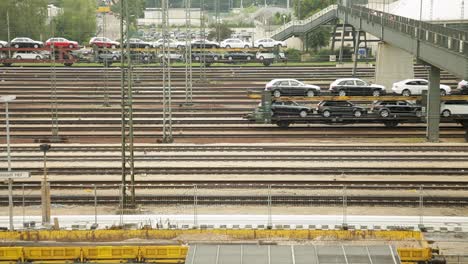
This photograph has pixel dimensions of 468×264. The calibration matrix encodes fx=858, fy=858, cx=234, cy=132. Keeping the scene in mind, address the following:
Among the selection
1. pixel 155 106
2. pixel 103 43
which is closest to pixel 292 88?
pixel 155 106

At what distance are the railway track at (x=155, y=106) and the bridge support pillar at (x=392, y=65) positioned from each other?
12.5 ft

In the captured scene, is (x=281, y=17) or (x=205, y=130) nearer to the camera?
(x=205, y=130)

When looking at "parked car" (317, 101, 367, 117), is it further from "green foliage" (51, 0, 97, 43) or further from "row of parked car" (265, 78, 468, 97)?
"green foliage" (51, 0, 97, 43)

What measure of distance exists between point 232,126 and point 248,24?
61.5 m

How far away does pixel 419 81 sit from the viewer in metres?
46.2

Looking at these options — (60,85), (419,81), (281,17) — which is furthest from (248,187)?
(281,17)

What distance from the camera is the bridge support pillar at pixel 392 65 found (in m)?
50.8

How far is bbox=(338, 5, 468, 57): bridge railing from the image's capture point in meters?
29.8

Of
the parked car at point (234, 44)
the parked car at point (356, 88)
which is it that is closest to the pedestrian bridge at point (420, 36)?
the parked car at point (356, 88)

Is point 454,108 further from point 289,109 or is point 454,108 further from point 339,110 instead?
point 289,109

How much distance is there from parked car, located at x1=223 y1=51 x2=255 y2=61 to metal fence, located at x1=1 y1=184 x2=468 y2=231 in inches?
1422

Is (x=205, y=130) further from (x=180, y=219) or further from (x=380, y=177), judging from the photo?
(x=180, y=219)

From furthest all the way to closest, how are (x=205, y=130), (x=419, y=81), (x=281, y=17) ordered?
(x=281, y=17)
(x=419, y=81)
(x=205, y=130)

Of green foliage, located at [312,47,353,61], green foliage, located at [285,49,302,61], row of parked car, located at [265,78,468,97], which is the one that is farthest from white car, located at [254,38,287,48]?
row of parked car, located at [265,78,468,97]
